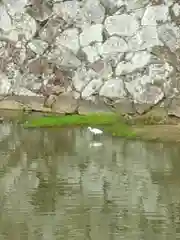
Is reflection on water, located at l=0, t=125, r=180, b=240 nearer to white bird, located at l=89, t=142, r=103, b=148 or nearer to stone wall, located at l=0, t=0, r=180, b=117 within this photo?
white bird, located at l=89, t=142, r=103, b=148

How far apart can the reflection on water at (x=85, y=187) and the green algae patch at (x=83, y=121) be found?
328mm

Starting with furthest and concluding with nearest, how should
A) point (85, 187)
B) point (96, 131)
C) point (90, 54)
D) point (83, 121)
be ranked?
point (90, 54), point (83, 121), point (96, 131), point (85, 187)

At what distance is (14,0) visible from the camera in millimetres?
10578

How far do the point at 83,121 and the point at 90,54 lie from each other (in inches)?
42.9

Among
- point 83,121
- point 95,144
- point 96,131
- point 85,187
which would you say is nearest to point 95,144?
point 95,144

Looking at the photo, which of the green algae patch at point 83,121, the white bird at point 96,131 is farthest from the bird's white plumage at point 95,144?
the green algae patch at point 83,121

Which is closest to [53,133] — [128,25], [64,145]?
[64,145]

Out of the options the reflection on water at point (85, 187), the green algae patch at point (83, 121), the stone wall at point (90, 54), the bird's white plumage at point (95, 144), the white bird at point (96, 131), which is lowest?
the reflection on water at point (85, 187)

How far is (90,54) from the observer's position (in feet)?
34.1

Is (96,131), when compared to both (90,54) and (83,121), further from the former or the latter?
(90,54)

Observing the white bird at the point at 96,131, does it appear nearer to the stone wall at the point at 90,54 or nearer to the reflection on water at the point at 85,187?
the reflection on water at the point at 85,187

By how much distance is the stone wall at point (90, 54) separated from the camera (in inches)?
400

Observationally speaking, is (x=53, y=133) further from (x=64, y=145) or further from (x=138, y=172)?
(x=138, y=172)

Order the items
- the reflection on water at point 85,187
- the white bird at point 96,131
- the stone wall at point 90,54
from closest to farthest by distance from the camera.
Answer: the reflection on water at point 85,187 < the white bird at point 96,131 < the stone wall at point 90,54
